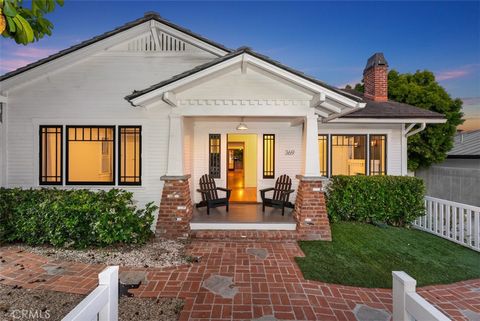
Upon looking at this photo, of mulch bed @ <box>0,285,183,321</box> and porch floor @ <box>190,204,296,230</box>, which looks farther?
porch floor @ <box>190,204,296,230</box>

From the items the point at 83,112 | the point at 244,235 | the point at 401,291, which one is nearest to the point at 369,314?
the point at 401,291

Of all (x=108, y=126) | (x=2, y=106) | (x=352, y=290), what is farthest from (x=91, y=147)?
(x=352, y=290)

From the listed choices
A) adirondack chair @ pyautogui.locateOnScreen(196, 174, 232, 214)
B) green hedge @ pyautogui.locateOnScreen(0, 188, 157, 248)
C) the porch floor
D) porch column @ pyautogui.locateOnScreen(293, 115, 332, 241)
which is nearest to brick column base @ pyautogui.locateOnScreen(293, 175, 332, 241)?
porch column @ pyautogui.locateOnScreen(293, 115, 332, 241)

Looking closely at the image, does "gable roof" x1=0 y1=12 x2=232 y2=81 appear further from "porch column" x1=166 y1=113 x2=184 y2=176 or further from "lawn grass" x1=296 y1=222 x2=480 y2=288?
"lawn grass" x1=296 y1=222 x2=480 y2=288

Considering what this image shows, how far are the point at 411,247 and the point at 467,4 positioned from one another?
7.95m

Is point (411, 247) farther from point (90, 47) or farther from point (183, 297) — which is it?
point (90, 47)

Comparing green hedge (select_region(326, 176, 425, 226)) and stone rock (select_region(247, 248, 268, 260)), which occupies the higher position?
green hedge (select_region(326, 176, 425, 226))

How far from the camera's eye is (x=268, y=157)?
8.09 m

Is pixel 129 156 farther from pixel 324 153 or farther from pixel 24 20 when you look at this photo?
pixel 324 153

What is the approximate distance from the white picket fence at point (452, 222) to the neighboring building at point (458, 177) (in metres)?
3.35

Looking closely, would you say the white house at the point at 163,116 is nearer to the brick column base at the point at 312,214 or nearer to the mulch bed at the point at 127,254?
the brick column base at the point at 312,214

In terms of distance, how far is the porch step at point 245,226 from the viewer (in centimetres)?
564

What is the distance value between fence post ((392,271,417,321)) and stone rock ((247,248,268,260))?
10.1 ft

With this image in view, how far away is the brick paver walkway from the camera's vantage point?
2.95 meters
